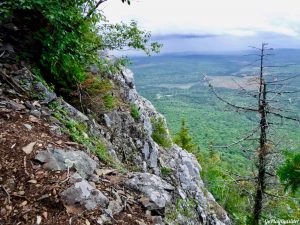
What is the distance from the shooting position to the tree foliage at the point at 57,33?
8.78 meters

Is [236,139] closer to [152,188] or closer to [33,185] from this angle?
[152,188]

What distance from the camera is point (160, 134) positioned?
60.1 feet

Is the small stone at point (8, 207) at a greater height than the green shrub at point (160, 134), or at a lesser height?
greater

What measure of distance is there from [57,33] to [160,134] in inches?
407

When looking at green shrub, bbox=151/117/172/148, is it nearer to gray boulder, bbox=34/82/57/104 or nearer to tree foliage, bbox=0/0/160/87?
tree foliage, bbox=0/0/160/87

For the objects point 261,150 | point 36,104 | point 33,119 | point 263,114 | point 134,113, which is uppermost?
point 36,104

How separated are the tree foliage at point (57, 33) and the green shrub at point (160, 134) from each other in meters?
7.49

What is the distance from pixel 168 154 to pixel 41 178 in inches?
463

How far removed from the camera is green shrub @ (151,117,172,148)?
1794 centimetres

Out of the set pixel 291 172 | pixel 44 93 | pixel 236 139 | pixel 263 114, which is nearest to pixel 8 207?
pixel 44 93

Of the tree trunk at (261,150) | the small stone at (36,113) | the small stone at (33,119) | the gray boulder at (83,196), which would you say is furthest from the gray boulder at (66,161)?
the tree trunk at (261,150)

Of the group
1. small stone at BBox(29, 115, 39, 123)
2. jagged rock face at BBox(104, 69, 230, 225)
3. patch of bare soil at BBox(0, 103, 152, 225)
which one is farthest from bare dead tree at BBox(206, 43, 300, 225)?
patch of bare soil at BBox(0, 103, 152, 225)

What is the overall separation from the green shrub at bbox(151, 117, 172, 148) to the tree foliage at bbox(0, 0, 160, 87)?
7.49 m

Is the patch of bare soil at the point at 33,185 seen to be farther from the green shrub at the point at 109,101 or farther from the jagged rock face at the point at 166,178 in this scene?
the green shrub at the point at 109,101
